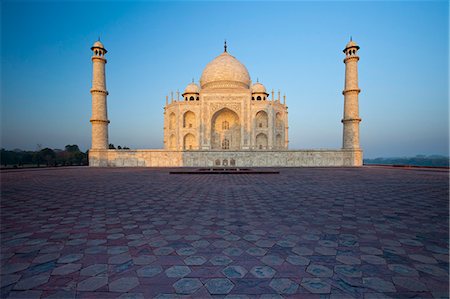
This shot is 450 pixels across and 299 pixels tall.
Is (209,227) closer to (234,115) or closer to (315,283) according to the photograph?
(315,283)

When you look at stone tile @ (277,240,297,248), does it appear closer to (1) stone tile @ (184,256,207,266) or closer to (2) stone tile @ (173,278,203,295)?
(1) stone tile @ (184,256,207,266)

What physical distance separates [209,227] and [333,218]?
202 cm

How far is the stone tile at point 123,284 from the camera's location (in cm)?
164

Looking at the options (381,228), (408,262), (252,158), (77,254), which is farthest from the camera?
(252,158)

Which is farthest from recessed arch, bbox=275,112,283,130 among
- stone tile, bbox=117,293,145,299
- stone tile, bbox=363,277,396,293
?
stone tile, bbox=117,293,145,299

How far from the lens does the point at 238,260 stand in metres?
2.11

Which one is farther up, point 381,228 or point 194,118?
point 194,118

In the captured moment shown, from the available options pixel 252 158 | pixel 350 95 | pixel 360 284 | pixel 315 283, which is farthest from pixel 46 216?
pixel 350 95

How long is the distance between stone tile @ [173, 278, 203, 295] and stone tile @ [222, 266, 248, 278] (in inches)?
10.1

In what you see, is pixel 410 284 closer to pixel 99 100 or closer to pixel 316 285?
pixel 316 285

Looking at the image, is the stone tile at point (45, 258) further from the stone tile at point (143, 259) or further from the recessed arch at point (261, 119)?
the recessed arch at point (261, 119)

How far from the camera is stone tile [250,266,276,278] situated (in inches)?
72.2

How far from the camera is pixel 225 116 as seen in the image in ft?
96.5

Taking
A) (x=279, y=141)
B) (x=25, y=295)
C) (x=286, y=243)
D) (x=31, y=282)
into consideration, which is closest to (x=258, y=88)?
(x=279, y=141)
